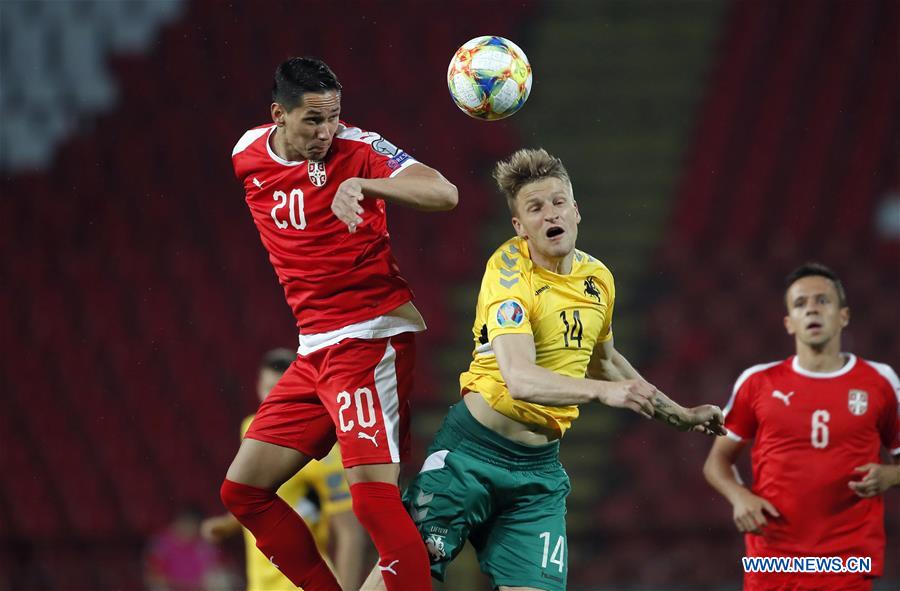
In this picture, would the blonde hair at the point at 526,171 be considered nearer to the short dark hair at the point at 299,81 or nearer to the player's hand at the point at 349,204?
the short dark hair at the point at 299,81

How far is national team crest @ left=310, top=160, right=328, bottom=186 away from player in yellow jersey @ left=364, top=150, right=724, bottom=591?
2.03ft

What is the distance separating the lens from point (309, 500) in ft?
17.9

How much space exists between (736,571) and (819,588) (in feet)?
13.4

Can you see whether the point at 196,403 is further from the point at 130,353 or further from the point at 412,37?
the point at 412,37

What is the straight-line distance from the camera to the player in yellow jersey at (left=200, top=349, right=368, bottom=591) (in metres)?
5.08

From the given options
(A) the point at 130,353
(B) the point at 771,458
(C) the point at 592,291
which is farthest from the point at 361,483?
(A) the point at 130,353

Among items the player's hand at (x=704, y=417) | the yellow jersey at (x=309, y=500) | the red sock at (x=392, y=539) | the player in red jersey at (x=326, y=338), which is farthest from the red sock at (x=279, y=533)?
the player's hand at (x=704, y=417)

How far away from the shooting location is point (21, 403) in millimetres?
10656

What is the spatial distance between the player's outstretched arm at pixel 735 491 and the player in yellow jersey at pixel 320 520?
1.51 metres

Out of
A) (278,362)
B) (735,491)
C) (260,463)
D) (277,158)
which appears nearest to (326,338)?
(260,463)

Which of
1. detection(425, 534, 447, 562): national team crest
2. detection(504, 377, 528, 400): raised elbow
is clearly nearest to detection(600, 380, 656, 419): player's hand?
detection(504, 377, 528, 400): raised elbow

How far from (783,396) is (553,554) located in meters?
1.38

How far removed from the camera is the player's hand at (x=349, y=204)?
11.7 feet

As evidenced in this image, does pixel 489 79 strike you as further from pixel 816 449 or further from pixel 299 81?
pixel 816 449
